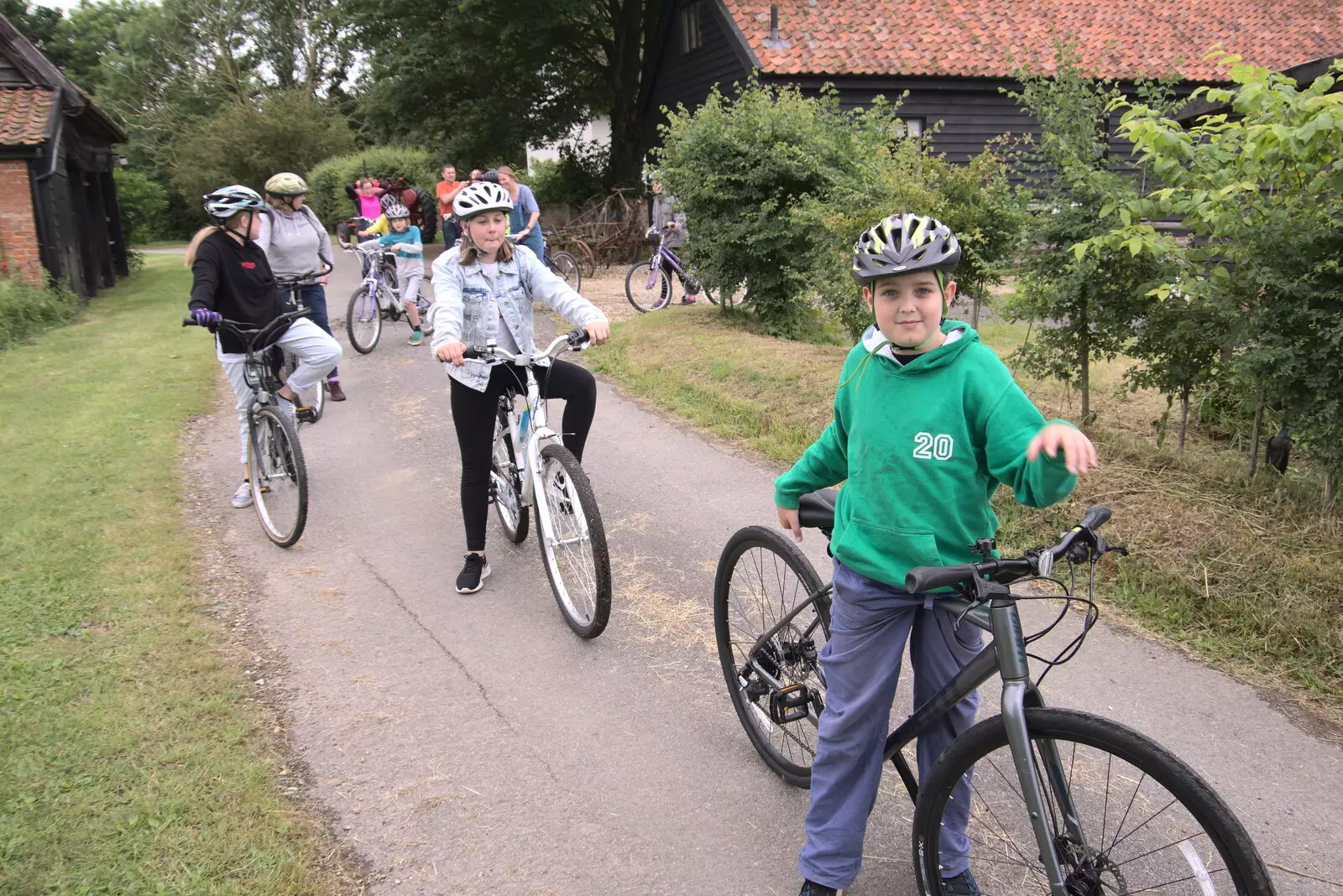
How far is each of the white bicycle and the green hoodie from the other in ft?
6.02

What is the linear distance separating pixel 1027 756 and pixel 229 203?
5670 millimetres

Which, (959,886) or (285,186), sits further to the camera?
(285,186)

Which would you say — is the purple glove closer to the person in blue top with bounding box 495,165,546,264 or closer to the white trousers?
the white trousers

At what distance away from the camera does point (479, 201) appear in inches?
184

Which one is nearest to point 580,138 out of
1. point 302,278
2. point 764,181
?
point 764,181

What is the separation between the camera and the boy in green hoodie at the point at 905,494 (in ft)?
7.64

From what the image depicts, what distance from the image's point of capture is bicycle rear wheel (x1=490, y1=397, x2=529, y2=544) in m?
5.21

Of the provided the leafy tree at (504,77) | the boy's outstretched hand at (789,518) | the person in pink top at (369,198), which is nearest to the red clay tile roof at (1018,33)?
the leafy tree at (504,77)

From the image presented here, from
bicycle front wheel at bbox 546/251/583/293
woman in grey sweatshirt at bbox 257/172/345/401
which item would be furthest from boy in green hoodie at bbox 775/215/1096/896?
bicycle front wheel at bbox 546/251/583/293

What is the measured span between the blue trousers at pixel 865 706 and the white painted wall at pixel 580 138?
30.1 meters

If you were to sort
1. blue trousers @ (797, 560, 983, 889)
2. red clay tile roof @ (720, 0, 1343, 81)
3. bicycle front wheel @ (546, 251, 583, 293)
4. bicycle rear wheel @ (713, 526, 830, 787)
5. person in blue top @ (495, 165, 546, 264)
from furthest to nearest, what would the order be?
red clay tile roof @ (720, 0, 1343, 81)
bicycle front wheel @ (546, 251, 583, 293)
person in blue top @ (495, 165, 546, 264)
bicycle rear wheel @ (713, 526, 830, 787)
blue trousers @ (797, 560, 983, 889)

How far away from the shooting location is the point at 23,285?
50.6ft

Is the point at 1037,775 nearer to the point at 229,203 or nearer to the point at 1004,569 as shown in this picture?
the point at 1004,569

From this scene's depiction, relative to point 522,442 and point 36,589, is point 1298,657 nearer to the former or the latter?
point 522,442
